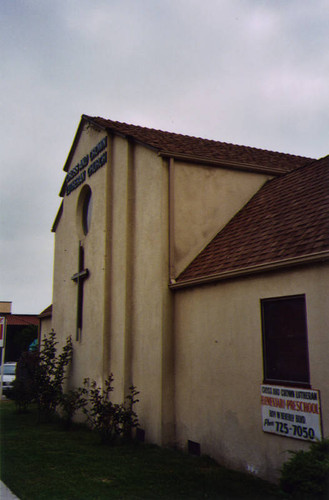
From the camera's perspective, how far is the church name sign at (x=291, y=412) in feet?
22.1

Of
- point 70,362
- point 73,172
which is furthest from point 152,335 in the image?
point 73,172

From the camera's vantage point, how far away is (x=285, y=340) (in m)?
7.51

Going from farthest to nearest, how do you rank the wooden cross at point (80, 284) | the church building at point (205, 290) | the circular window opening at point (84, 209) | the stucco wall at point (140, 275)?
the circular window opening at point (84, 209)
the wooden cross at point (80, 284)
the stucco wall at point (140, 275)
the church building at point (205, 290)

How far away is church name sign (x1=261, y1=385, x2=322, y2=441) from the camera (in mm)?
6727

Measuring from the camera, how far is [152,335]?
10.9 m

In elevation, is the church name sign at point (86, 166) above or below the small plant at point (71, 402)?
above

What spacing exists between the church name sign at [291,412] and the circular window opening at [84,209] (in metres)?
9.58

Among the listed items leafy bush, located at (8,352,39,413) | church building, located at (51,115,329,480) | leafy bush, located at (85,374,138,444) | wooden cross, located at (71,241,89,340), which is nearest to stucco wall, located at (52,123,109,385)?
church building, located at (51,115,329,480)

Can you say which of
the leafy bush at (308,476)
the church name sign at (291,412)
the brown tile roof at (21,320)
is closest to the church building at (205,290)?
the church name sign at (291,412)

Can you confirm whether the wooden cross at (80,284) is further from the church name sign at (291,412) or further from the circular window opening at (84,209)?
the church name sign at (291,412)

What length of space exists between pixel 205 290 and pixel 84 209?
790 cm

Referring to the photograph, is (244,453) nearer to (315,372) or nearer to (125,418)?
(315,372)

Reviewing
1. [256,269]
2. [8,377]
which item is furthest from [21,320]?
[256,269]

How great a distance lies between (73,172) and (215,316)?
9.67 metres
